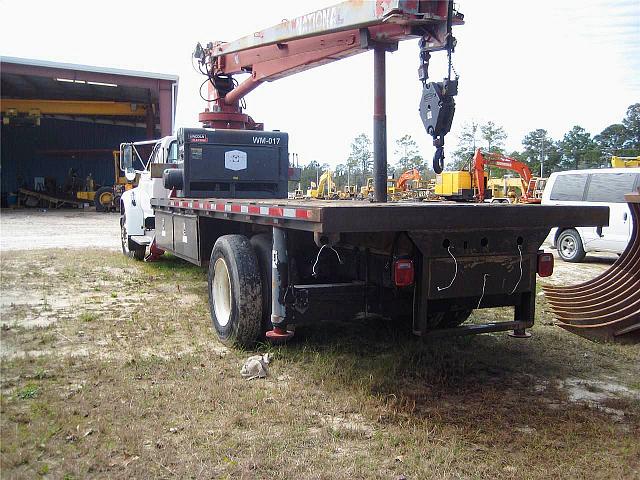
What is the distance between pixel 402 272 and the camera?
4.18 m

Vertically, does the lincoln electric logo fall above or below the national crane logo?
below

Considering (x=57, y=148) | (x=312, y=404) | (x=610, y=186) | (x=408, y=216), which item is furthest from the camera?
(x=57, y=148)

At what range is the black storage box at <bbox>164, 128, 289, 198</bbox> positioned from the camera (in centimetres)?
801

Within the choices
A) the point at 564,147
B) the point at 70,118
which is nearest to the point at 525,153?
the point at 564,147

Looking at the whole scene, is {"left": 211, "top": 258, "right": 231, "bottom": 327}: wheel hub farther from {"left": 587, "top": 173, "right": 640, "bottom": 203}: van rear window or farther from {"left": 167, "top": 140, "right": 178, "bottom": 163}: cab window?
{"left": 587, "top": 173, "right": 640, "bottom": 203}: van rear window

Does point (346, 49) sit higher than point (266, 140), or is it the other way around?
point (346, 49)

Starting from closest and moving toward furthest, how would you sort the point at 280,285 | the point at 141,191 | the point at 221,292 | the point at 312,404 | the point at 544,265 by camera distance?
the point at 312,404 < the point at 280,285 < the point at 544,265 < the point at 221,292 < the point at 141,191

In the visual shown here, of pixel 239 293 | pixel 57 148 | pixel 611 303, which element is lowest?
pixel 611 303

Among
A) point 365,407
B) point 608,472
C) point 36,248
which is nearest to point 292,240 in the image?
point 365,407

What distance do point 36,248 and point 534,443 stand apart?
11997mm

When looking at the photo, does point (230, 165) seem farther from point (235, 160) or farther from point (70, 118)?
point (70, 118)

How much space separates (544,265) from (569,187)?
8.24 metres

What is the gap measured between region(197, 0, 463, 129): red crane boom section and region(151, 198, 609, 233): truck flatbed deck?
2150 millimetres

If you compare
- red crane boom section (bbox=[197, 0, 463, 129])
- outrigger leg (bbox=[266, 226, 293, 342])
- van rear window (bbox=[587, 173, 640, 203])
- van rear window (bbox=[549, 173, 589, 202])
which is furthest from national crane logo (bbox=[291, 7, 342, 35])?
van rear window (bbox=[549, 173, 589, 202])
